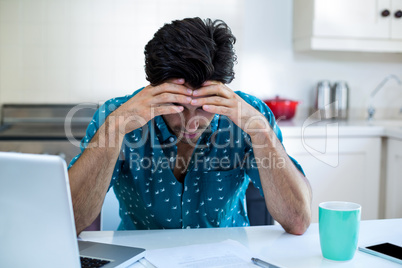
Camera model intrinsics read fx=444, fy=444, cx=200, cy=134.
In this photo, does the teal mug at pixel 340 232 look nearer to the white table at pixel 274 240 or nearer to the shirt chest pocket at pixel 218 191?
the white table at pixel 274 240

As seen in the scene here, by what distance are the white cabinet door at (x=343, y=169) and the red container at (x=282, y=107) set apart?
347 mm

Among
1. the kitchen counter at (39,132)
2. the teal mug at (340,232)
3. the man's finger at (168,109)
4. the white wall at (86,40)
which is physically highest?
the white wall at (86,40)

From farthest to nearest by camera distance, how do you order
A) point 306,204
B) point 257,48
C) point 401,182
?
point 257,48, point 401,182, point 306,204

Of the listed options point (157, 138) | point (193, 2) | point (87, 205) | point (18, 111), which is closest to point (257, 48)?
point (193, 2)

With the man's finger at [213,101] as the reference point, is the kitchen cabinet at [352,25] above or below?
above

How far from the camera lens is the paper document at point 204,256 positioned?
0.85 metres

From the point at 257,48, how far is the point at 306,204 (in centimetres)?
212

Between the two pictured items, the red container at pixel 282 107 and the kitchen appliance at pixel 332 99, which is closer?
the red container at pixel 282 107

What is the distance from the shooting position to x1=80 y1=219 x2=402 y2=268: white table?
0.88m

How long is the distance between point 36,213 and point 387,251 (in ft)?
2.27

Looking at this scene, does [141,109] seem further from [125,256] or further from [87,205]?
[125,256]

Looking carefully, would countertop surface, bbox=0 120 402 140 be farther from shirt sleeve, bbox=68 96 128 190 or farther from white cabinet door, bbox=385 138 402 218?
shirt sleeve, bbox=68 96 128 190

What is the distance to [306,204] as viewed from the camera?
1.17 metres

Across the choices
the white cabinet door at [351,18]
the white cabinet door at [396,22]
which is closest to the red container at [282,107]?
the white cabinet door at [351,18]
